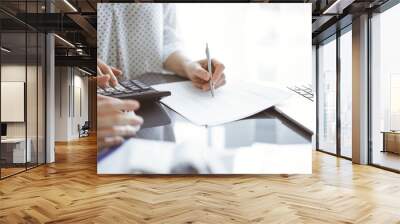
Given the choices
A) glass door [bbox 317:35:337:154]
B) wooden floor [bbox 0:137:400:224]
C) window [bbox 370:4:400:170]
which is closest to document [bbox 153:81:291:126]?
wooden floor [bbox 0:137:400:224]

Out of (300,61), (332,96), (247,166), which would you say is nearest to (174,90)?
(247,166)

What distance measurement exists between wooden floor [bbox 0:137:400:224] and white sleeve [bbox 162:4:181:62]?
81.9 inches

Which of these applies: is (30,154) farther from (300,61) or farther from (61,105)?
(61,105)

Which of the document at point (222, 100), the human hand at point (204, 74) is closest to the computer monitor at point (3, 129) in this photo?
the document at point (222, 100)

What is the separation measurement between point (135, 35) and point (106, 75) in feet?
2.61

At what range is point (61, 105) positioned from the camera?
1463 centimetres

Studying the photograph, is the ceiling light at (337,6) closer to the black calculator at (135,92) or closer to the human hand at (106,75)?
the black calculator at (135,92)

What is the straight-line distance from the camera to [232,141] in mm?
6047

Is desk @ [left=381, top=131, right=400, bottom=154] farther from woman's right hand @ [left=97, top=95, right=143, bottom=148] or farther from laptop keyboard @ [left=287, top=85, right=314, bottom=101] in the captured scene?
woman's right hand @ [left=97, top=95, right=143, bottom=148]

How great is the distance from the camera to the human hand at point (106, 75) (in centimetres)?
599

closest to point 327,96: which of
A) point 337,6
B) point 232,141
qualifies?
point 337,6

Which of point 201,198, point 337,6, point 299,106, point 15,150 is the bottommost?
point 201,198

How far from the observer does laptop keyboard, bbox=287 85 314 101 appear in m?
6.05

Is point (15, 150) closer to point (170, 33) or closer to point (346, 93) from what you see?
point (170, 33)
